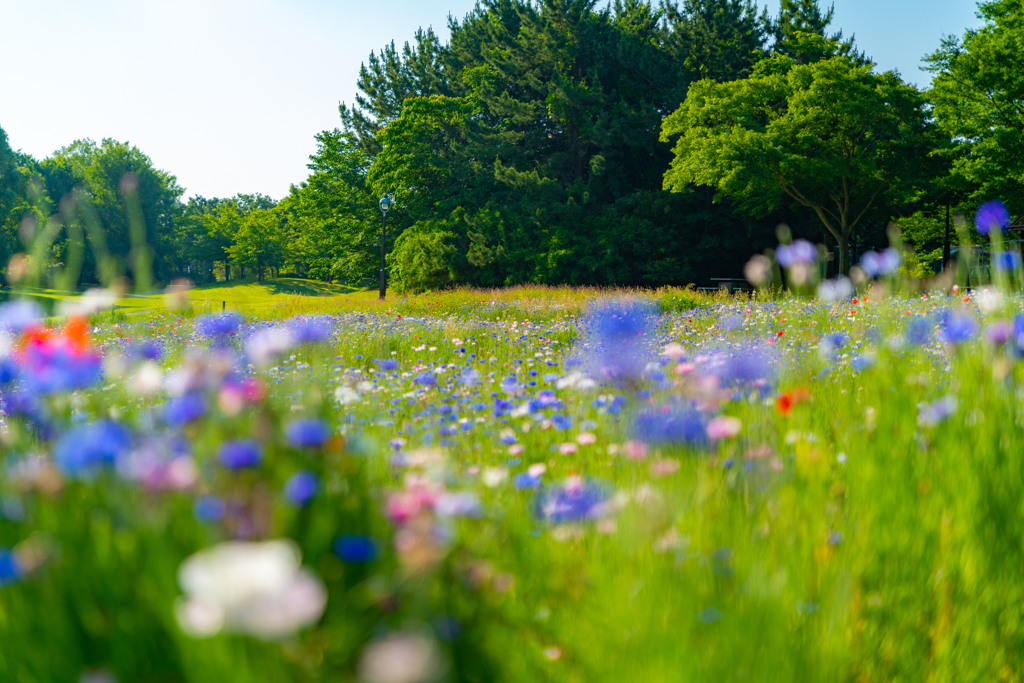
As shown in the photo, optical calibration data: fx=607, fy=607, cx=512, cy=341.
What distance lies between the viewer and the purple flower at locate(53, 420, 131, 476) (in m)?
1.04

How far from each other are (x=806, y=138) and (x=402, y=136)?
21688 millimetres

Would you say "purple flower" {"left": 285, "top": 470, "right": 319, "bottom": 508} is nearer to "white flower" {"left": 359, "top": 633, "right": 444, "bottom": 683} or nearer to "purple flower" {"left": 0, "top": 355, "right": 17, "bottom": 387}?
"white flower" {"left": 359, "top": 633, "right": 444, "bottom": 683}

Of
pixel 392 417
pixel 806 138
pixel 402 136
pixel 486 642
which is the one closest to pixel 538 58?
pixel 402 136

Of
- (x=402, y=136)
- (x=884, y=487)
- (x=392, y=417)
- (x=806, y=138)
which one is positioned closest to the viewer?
(x=884, y=487)

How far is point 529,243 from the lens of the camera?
32719 millimetres

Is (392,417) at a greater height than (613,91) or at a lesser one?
lesser

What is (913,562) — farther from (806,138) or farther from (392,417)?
(806,138)

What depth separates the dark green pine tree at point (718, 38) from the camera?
35312mm

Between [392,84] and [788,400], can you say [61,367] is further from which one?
[392,84]

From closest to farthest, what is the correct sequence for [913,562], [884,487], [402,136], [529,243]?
[913,562], [884,487], [529,243], [402,136]

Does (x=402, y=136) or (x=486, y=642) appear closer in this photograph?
(x=486, y=642)

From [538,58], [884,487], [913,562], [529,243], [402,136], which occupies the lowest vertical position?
[913,562]

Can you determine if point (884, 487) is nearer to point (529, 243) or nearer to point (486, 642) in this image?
point (486, 642)

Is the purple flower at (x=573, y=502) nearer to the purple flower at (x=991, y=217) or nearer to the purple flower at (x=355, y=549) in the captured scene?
the purple flower at (x=355, y=549)
